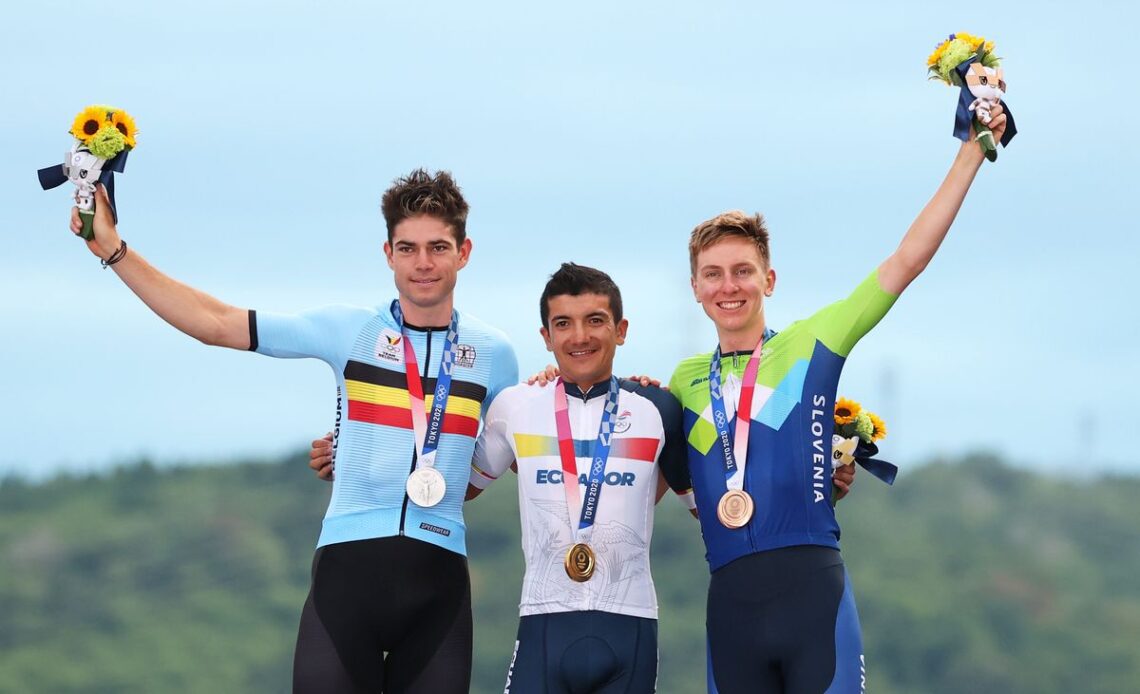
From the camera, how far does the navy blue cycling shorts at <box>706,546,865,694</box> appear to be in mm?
7082

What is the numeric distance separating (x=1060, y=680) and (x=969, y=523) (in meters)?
9.62

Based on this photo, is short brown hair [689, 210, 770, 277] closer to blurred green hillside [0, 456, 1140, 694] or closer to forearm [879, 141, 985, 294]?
forearm [879, 141, 985, 294]

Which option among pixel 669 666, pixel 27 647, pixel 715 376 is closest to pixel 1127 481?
pixel 669 666

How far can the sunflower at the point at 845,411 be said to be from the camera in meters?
7.86

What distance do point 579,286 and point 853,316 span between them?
1.11 m

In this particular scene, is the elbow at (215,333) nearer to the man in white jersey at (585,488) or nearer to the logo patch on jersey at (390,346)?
the logo patch on jersey at (390,346)

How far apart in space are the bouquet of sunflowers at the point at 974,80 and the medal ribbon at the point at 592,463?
1801 millimetres

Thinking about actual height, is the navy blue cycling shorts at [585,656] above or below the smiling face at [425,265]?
below

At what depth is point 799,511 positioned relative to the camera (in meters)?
7.26

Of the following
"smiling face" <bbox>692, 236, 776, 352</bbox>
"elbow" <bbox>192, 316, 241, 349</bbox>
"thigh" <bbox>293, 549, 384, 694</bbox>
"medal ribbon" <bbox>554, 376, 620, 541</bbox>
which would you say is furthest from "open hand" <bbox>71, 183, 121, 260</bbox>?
"smiling face" <bbox>692, 236, 776, 352</bbox>

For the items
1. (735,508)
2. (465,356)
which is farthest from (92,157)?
(735,508)

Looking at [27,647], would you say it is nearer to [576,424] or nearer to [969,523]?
[969,523]

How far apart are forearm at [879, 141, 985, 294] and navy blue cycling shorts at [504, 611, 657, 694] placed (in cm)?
170

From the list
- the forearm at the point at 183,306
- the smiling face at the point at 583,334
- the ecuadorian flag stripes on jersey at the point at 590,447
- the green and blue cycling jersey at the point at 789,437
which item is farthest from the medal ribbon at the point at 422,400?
the green and blue cycling jersey at the point at 789,437
